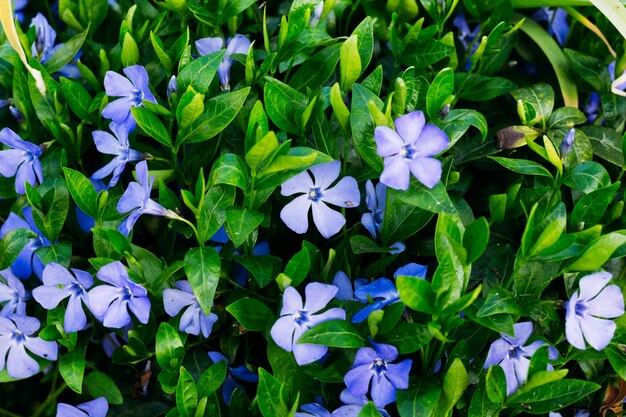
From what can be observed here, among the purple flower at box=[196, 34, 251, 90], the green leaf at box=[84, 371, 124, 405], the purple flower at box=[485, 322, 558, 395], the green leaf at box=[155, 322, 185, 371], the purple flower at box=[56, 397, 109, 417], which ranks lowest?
the green leaf at box=[84, 371, 124, 405]

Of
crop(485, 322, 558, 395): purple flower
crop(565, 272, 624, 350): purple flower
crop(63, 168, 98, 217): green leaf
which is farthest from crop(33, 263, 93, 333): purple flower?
crop(565, 272, 624, 350): purple flower

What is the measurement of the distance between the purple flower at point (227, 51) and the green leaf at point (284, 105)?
0.40 ft

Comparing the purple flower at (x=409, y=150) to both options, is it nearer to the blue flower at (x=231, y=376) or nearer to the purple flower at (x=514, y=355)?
the purple flower at (x=514, y=355)

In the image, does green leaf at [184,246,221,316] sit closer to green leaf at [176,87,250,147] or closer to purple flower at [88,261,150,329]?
purple flower at [88,261,150,329]

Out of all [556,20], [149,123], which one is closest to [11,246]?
[149,123]

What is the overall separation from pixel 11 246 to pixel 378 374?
702 mm

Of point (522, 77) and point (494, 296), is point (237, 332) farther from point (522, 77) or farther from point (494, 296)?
point (522, 77)

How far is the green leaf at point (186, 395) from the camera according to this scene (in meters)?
1.17

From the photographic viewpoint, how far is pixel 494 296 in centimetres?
114

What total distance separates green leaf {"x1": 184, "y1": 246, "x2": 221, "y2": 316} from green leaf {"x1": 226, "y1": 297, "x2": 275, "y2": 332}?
6cm

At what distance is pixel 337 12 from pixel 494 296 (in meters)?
0.74

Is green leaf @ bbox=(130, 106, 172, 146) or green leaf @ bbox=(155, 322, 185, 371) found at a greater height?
green leaf @ bbox=(130, 106, 172, 146)

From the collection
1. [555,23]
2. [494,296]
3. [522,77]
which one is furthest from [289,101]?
[555,23]

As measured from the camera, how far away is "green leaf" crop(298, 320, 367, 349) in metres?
1.12
